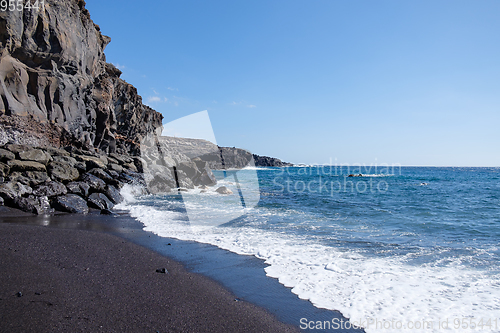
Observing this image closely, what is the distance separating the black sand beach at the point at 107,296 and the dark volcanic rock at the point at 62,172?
25.0 feet

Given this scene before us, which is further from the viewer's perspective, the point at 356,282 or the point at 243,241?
the point at 243,241

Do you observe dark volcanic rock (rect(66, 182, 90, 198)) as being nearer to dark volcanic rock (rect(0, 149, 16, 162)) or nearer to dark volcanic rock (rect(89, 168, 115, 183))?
dark volcanic rock (rect(89, 168, 115, 183))

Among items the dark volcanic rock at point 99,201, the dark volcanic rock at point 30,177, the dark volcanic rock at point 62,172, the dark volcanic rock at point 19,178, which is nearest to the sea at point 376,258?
the dark volcanic rock at point 99,201

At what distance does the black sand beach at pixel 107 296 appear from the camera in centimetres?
326

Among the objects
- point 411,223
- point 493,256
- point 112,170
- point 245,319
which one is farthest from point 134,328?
point 112,170

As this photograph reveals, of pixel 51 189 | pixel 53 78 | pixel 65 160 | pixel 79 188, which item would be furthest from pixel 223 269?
pixel 53 78

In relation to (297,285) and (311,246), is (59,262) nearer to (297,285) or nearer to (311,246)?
(297,285)

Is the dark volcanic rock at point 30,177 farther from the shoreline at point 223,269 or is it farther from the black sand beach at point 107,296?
the black sand beach at point 107,296

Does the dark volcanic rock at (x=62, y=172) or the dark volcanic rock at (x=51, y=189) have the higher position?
the dark volcanic rock at (x=62, y=172)

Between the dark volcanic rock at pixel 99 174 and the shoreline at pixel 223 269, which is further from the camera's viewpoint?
the dark volcanic rock at pixel 99 174

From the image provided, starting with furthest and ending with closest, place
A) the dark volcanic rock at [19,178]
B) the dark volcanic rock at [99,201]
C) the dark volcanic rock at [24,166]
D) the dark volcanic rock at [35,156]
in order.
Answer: the dark volcanic rock at [35,156] → the dark volcanic rock at [99,201] → the dark volcanic rock at [24,166] → the dark volcanic rock at [19,178]

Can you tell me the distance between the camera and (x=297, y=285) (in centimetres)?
490

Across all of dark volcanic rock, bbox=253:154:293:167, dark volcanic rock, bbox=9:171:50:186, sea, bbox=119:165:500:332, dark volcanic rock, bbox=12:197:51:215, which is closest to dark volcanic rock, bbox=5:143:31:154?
dark volcanic rock, bbox=9:171:50:186

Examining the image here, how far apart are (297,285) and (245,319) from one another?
1531 millimetres
